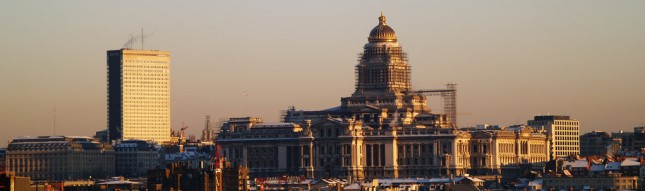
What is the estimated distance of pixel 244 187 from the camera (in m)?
196

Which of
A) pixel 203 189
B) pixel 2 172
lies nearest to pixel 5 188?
pixel 2 172

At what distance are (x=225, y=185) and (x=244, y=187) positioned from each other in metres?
3.71

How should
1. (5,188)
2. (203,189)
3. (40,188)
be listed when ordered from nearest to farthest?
(5,188) < (40,188) < (203,189)

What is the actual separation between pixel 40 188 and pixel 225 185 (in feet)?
114

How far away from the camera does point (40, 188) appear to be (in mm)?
159500

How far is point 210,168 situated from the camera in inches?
7736

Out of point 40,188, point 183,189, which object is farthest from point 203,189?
point 40,188

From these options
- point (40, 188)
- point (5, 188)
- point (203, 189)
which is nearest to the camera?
point (5, 188)

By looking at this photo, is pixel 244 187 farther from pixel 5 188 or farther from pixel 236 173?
pixel 5 188

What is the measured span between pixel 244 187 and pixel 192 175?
6410mm

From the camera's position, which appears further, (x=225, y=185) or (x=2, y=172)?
(x=225, y=185)

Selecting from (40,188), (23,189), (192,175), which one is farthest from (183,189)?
(23,189)

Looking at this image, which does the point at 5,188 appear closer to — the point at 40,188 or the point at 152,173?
the point at 40,188

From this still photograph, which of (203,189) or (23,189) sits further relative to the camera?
(203,189)
